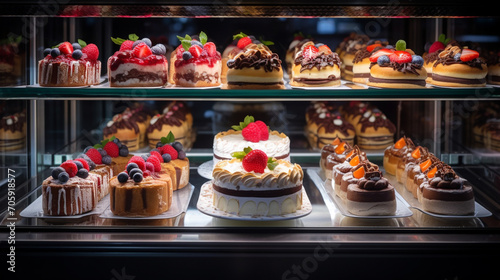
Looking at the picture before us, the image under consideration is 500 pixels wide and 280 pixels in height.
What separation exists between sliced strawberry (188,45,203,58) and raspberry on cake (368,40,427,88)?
0.99 metres

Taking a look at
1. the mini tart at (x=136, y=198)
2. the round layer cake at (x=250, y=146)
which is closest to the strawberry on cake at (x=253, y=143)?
the round layer cake at (x=250, y=146)

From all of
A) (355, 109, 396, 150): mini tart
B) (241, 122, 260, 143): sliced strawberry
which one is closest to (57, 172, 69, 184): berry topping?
(241, 122, 260, 143): sliced strawberry

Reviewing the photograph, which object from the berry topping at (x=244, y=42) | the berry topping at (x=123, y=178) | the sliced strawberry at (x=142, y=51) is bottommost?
the berry topping at (x=123, y=178)

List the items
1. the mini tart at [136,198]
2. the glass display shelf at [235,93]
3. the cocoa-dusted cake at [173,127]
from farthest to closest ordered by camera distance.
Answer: the cocoa-dusted cake at [173,127] < the mini tart at [136,198] < the glass display shelf at [235,93]

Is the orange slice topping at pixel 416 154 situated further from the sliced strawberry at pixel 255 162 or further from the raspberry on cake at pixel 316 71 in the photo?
the sliced strawberry at pixel 255 162

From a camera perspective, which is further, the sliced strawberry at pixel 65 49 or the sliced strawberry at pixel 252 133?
the sliced strawberry at pixel 252 133

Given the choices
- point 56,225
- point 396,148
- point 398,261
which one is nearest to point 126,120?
point 56,225

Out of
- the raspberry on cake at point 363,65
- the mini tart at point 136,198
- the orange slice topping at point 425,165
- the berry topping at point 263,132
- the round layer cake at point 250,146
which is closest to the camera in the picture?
the mini tart at point 136,198

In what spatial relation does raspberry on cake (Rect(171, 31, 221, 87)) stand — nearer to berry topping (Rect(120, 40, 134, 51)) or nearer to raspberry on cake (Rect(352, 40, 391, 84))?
berry topping (Rect(120, 40, 134, 51))

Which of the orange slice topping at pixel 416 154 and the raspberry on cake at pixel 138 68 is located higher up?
the raspberry on cake at pixel 138 68

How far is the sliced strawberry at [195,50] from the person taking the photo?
10.9 ft

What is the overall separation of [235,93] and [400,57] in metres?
0.99

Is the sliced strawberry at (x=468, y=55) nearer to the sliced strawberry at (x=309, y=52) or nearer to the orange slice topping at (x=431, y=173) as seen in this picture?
the orange slice topping at (x=431, y=173)

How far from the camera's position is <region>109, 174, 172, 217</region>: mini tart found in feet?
10.2
